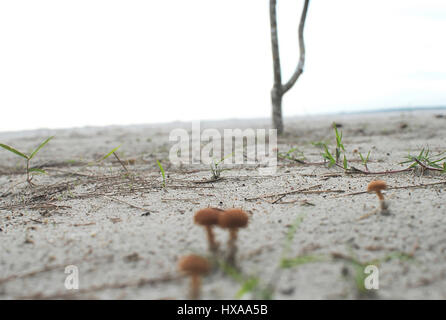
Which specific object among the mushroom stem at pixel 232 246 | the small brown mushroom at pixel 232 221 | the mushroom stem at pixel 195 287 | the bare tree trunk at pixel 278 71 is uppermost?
the bare tree trunk at pixel 278 71

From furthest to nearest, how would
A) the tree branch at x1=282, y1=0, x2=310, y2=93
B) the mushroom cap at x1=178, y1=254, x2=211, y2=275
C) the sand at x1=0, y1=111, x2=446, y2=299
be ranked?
the tree branch at x1=282, y1=0, x2=310, y2=93 < the sand at x1=0, y1=111, x2=446, y2=299 < the mushroom cap at x1=178, y1=254, x2=211, y2=275

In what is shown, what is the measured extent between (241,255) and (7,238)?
964 mm

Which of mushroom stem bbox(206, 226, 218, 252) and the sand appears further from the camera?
mushroom stem bbox(206, 226, 218, 252)

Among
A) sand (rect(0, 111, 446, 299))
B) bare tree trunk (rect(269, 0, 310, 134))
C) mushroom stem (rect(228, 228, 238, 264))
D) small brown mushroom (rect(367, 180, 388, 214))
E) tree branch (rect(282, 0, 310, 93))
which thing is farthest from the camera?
tree branch (rect(282, 0, 310, 93))

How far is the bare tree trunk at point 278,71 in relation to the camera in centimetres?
548

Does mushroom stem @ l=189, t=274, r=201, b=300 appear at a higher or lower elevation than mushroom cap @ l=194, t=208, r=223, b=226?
lower

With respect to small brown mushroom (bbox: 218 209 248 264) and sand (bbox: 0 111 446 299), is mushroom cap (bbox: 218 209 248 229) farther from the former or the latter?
sand (bbox: 0 111 446 299)

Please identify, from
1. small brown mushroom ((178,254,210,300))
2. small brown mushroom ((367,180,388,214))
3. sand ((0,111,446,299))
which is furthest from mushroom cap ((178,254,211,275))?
small brown mushroom ((367,180,388,214))

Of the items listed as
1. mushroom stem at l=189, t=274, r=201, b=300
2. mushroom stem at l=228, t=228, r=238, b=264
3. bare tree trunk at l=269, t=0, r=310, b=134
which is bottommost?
mushroom stem at l=189, t=274, r=201, b=300

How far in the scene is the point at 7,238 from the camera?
132 cm

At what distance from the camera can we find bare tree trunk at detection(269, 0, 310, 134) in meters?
5.48

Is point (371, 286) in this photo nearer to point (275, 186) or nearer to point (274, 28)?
point (275, 186)

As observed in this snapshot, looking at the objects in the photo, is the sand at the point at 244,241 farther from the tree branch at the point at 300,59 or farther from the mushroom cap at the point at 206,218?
the tree branch at the point at 300,59

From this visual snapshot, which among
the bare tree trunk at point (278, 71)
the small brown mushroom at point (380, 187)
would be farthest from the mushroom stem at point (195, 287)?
the bare tree trunk at point (278, 71)
